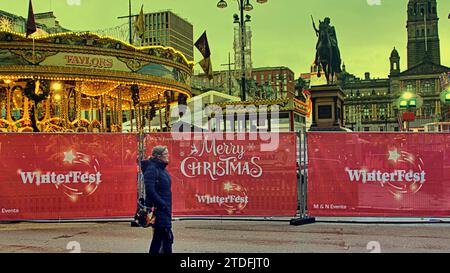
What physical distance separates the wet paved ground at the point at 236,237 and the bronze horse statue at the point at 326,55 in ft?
55.5

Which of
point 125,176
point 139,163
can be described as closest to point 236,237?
point 139,163

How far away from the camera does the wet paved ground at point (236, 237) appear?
308 inches

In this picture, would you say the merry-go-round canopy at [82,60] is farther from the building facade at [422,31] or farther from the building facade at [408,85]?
the building facade at [422,31]

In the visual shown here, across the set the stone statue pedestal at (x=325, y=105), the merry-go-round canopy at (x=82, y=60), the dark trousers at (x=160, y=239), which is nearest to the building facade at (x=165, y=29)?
the stone statue pedestal at (x=325, y=105)

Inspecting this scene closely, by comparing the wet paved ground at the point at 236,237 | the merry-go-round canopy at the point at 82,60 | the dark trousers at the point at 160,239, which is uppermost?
the merry-go-round canopy at the point at 82,60

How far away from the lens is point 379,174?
33.7 ft

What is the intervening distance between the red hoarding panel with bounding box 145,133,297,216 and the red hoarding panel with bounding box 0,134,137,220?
2.85 feet

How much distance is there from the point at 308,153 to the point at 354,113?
12719 cm

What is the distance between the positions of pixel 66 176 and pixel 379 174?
655cm

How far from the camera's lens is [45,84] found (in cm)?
1781

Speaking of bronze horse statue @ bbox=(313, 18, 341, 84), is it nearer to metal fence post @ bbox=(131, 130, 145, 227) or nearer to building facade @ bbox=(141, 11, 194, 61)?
metal fence post @ bbox=(131, 130, 145, 227)

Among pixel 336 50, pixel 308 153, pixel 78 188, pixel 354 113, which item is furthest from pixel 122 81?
pixel 354 113

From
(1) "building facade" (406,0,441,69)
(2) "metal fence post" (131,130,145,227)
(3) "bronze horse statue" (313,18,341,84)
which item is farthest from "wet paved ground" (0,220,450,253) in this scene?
(1) "building facade" (406,0,441,69)

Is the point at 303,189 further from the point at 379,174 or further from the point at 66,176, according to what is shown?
the point at 66,176
